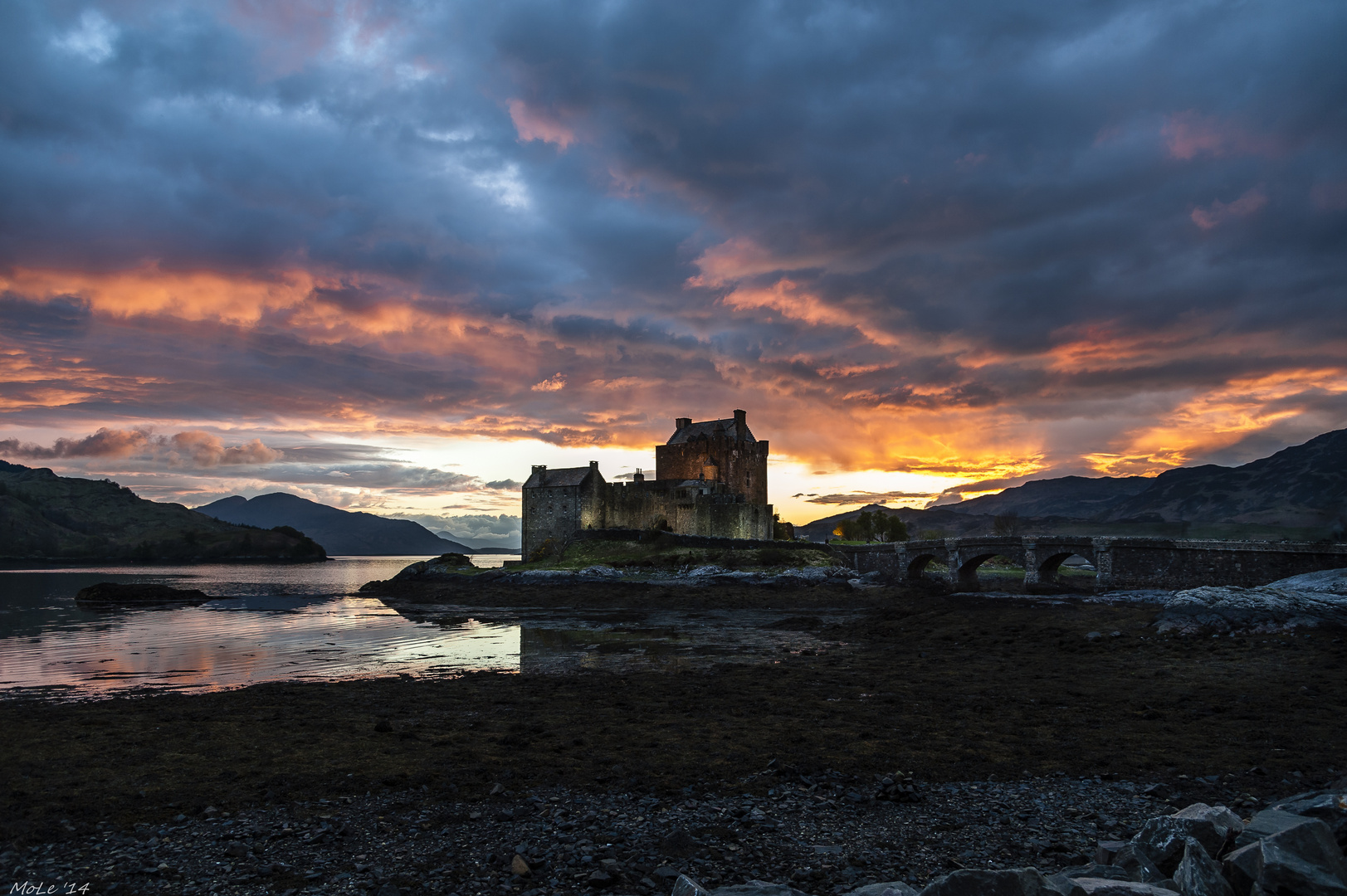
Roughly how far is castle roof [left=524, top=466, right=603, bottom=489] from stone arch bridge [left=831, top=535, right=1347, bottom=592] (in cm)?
3121

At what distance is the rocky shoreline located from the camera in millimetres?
5664

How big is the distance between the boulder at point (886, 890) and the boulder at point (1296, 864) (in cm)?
269

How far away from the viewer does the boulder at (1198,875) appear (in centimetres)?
535

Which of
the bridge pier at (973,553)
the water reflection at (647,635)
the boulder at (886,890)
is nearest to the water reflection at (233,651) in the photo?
the water reflection at (647,635)

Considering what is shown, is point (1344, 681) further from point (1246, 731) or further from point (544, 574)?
point (544, 574)

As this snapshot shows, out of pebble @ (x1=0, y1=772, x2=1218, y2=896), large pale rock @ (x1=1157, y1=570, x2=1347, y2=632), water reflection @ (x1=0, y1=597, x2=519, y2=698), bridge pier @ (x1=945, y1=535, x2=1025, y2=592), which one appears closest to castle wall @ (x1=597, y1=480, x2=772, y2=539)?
bridge pier @ (x1=945, y1=535, x2=1025, y2=592)

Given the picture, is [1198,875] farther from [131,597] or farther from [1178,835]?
[131,597]

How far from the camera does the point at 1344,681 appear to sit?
51.0ft

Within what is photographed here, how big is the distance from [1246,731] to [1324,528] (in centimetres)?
12827

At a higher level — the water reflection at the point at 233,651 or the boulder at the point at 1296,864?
the boulder at the point at 1296,864

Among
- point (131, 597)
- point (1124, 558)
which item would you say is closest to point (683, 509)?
point (1124, 558)

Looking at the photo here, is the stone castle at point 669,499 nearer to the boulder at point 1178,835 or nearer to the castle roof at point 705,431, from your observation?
the castle roof at point 705,431

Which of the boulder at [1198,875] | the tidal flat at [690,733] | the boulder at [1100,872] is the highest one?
the boulder at [1198,875]

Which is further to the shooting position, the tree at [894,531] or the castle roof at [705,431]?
the tree at [894,531]
